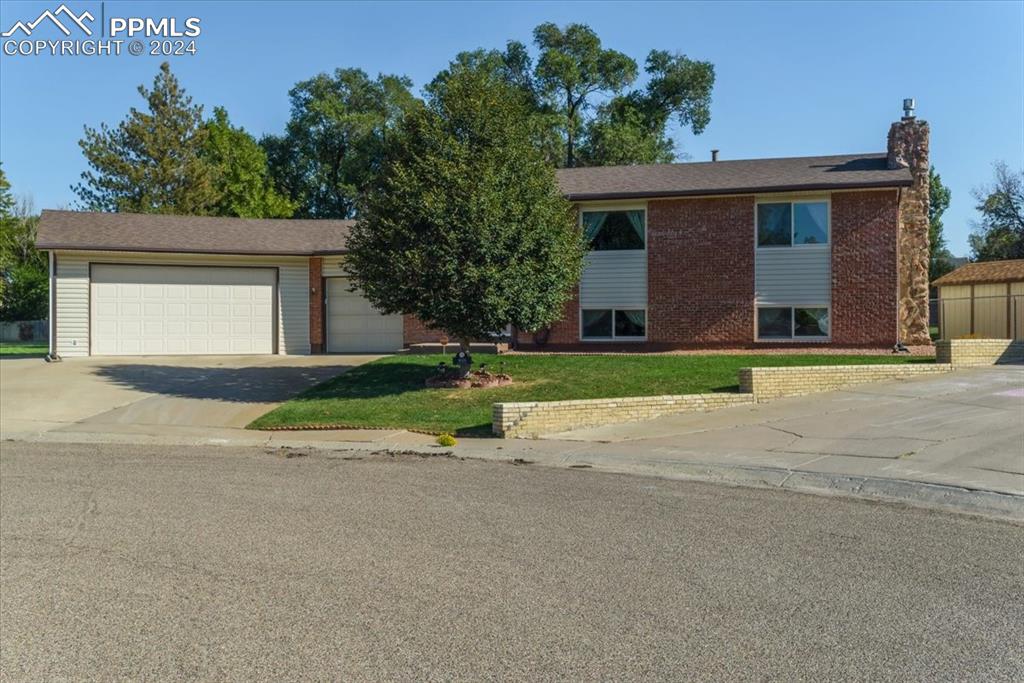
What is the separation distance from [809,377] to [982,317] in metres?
18.2

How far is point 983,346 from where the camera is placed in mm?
20625

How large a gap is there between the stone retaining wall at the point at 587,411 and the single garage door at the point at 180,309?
1483 cm

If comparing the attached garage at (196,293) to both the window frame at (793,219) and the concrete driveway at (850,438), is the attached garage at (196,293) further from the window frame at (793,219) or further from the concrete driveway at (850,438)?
the concrete driveway at (850,438)

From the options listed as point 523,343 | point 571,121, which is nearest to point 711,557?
point 523,343

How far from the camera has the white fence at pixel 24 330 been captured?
48531 mm

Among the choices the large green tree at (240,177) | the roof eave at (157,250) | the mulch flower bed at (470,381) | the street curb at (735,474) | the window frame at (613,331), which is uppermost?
the large green tree at (240,177)

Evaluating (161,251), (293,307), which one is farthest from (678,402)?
(161,251)

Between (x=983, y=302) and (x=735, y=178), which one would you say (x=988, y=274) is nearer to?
(x=983, y=302)

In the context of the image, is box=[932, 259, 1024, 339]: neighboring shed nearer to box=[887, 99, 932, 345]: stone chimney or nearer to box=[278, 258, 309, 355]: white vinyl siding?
box=[887, 99, 932, 345]: stone chimney

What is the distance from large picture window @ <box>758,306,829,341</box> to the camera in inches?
944

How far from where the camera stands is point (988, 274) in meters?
32.2

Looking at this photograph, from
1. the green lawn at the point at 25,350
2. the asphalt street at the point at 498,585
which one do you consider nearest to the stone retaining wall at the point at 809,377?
the asphalt street at the point at 498,585

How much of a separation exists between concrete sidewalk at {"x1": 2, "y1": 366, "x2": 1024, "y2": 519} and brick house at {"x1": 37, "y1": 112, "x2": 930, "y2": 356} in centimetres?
Answer: 637

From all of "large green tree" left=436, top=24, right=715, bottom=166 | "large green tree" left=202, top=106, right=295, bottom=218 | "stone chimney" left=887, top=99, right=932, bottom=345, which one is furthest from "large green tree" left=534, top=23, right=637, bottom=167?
"stone chimney" left=887, top=99, right=932, bottom=345
